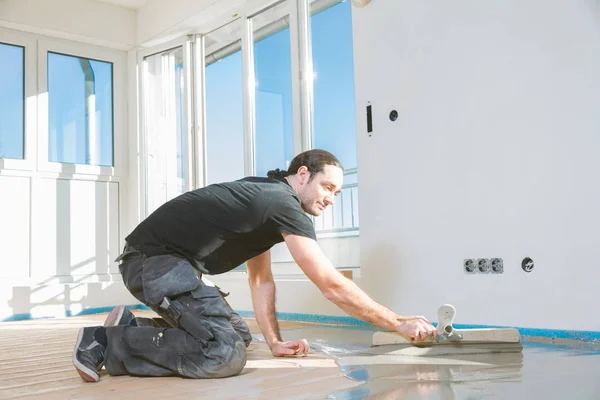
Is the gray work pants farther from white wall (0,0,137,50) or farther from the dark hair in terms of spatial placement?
white wall (0,0,137,50)

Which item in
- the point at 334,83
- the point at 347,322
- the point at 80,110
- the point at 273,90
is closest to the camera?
the point at 347,322

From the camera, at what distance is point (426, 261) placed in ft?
10.9

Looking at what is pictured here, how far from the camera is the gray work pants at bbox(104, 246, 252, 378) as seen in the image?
6.52ft

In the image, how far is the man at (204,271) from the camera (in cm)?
199

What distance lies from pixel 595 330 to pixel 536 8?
151 centimetres

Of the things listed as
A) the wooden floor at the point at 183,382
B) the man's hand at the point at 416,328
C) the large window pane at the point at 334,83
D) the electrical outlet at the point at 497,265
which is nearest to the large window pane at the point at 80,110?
the large window pane at the point at 334,83

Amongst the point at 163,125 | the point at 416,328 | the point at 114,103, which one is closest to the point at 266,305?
the point at 416,328

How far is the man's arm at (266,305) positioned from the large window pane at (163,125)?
3.42 metres

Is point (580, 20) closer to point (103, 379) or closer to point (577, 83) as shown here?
point (577, 83)

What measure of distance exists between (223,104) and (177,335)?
3.75 meters

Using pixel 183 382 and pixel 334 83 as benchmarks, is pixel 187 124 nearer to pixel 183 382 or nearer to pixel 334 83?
pixel 334 83

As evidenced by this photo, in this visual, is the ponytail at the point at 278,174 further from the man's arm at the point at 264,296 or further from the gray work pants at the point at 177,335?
the gray work pants at the point at 177,335

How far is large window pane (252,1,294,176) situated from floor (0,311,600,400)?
2.25 metres

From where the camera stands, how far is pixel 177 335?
6.56ft
